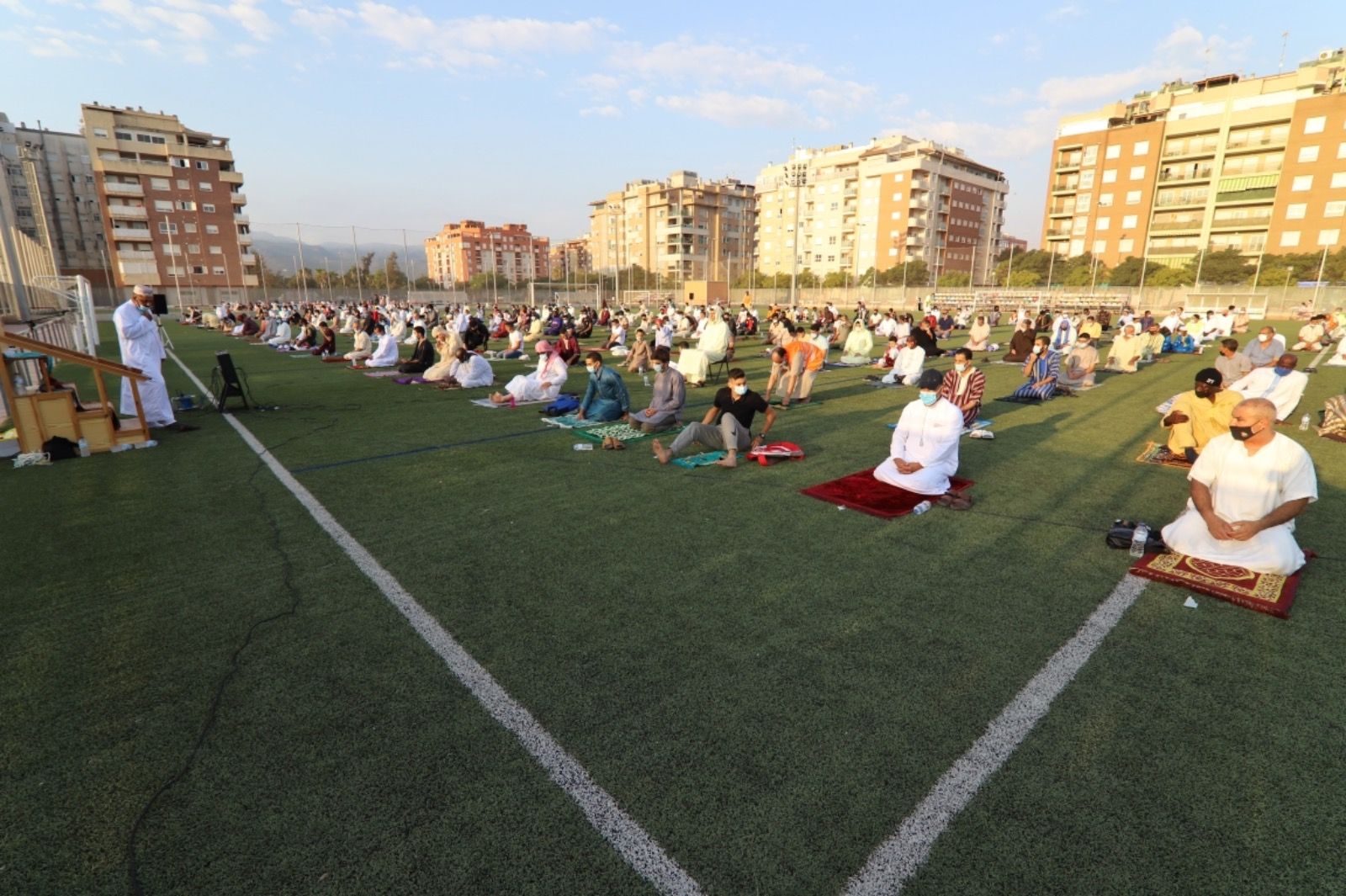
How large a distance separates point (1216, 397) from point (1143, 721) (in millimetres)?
5654

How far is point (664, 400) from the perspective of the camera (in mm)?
9359

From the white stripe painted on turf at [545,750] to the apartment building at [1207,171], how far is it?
72.5m

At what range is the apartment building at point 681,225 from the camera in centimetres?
9431

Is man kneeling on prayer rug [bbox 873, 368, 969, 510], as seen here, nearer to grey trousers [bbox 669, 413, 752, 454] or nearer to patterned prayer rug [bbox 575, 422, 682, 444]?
grey trousers [bbox 669, 413, 752, 454]

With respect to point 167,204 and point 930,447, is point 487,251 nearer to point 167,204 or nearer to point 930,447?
Result: point 167,204

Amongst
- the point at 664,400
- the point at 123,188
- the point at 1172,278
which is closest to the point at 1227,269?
the point at 1172,278

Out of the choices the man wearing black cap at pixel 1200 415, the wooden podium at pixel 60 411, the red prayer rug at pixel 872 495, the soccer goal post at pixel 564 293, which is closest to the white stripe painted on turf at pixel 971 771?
the red prayer rug at pixel 872 495

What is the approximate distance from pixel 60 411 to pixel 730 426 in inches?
327

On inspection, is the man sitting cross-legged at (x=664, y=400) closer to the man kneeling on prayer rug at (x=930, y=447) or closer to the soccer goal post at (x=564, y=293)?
the man kneeling on prayer rug at (x=930, y=447)

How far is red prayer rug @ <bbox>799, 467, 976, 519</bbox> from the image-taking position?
5.93m

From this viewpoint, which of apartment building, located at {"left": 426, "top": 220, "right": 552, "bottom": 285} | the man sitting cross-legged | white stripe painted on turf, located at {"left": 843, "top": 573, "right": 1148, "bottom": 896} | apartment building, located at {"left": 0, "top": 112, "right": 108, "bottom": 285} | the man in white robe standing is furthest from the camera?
apartment building, located at {"left": 426, "top": 220, "right": 552, "bottom": 285}

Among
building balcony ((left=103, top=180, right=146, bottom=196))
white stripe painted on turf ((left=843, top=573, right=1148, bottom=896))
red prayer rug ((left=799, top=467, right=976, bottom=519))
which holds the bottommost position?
white stripe painted on turf ((left=843, top=573, right=1148, bottom=896))

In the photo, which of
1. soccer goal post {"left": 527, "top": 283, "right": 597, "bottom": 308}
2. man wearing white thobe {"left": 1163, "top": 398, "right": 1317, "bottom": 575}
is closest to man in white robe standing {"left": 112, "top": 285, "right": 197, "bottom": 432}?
man wearing white thobe {"left": 1163, "top": 398, "right": 1317, "bottom": 575}

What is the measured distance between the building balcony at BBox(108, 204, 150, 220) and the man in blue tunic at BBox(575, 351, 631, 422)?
234 ft
